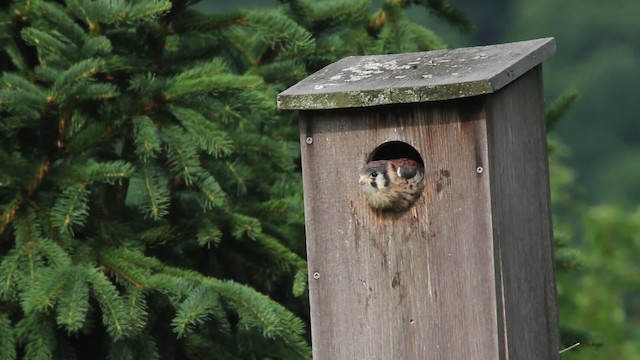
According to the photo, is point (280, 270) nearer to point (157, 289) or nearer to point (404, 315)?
point (157, 289)

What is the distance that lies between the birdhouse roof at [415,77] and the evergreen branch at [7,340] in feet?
3.37

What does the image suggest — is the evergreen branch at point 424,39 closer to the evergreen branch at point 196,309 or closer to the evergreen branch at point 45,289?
the evergreen branch at point 196,309

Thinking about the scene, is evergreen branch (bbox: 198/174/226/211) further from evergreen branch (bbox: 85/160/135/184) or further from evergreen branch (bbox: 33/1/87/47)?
evergreen branch (bbox: 33/1/87/47)

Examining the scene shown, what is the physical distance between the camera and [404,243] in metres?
2.84

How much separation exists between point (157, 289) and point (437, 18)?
5.11 feet

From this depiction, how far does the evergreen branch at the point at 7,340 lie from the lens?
131 inches

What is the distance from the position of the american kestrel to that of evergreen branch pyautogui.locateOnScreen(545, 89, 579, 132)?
1553 mm

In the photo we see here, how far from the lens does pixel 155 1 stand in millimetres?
3420

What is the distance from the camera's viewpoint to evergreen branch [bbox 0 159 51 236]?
3439 millimetres

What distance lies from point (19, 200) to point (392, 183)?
114 centimetres

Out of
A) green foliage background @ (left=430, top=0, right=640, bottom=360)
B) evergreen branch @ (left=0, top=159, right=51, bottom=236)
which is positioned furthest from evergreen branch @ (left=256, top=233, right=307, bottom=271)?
green foliage background @ (left=430, top=0, right=640, bottom=360)

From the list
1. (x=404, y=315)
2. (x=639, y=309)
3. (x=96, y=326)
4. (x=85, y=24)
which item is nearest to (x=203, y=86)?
(x=85, y=24)

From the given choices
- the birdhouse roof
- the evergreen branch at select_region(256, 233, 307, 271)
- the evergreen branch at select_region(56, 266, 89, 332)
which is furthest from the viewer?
the evergreen branch at select_region(256, 233, 307, 271)

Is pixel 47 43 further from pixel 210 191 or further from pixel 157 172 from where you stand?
pixel 210 191
